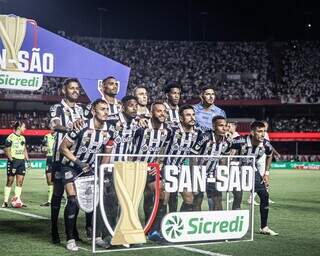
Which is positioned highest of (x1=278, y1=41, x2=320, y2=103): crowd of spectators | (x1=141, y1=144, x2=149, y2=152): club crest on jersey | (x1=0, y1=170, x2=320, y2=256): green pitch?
(x1=278, y1=41, x2=320, y2=103): crowd of spectators

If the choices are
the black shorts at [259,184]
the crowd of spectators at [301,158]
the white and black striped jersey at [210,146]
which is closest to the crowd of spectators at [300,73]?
the crowd of spectators at [301,158]

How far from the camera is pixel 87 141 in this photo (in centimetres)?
799

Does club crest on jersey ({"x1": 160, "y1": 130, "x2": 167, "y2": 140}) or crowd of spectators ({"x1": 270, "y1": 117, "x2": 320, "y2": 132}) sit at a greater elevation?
crowd of spectators ({"x1": 270, "y1": 117, "x2": 320, "y2": 132})

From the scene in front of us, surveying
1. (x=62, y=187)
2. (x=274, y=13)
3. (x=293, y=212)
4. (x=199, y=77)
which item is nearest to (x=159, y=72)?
(x=199, y=77)

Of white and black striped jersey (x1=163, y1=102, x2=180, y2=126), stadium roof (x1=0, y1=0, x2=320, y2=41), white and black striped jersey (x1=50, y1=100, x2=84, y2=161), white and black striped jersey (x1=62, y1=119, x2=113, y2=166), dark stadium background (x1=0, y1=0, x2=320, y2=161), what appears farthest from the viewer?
dark stadium background (x1=0, y1=0, x2=320, y2=161)

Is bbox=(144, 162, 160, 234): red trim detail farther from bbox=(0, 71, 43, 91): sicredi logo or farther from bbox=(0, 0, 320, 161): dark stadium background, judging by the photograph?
bbox=(0, 0, 320, 161): dark stadium background

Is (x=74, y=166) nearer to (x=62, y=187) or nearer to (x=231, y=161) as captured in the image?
(x=62, y=187)

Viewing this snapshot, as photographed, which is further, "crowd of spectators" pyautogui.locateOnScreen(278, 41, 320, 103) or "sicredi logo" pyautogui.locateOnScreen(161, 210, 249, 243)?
"crowd of spectators" pyautogui.locateOnScreen(278, 41, 320, 103)

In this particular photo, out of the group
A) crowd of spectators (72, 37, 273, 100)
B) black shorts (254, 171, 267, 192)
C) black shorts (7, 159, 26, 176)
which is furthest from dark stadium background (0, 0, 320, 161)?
black shorts (254, 171, 267, 192)

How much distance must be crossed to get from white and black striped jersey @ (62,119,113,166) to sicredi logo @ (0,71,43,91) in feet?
11.4

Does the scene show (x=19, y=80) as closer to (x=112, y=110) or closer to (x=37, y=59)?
(x=37, y=59)

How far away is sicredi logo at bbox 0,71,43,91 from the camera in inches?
432

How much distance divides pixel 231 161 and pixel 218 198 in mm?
554

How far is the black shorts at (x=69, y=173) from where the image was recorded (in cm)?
804
